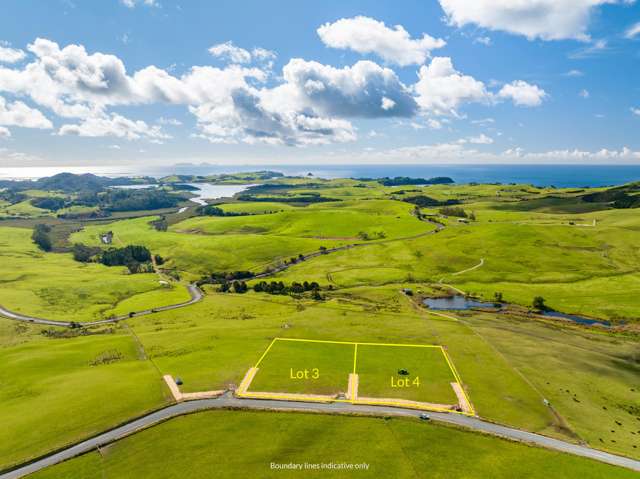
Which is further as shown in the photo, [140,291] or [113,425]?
[140,291]

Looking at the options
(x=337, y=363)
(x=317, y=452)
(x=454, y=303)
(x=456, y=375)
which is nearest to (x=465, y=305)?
(x=454, y=303)

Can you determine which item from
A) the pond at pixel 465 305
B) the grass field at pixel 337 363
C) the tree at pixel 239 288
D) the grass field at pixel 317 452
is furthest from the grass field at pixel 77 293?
the pond at pixel 465 305

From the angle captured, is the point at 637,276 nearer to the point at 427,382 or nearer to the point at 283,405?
the point at 427,382

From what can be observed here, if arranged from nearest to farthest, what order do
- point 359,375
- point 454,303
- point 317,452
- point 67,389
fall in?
point 317,452
point 67,389
point 359,375
point 454,303

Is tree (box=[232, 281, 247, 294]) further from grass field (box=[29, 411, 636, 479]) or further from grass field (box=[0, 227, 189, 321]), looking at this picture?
grass field (box=[29, 411, 636, 479])

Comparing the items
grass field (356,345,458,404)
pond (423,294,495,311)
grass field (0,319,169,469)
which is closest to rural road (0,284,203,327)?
grass field (0,319,169,469)

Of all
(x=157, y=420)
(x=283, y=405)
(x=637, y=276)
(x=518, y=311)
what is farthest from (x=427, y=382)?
(x=637, y=276)

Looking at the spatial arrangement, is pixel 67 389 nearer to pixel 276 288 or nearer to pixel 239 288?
pixel 239 288

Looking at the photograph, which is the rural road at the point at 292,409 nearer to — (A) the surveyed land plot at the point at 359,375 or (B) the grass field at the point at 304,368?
(A) the surveyed land plot at the point at 359,375
